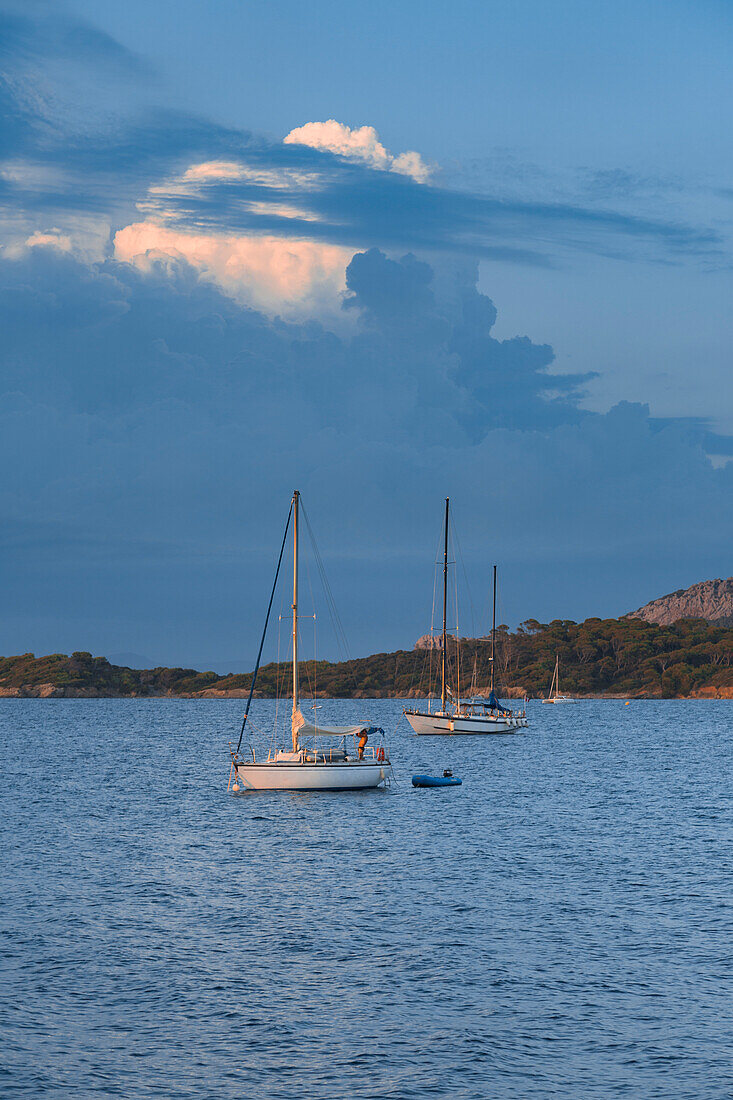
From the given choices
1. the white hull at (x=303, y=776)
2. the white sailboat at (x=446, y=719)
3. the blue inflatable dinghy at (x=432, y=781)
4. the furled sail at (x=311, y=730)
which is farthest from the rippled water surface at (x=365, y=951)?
the white sailboat at (x=446, y=719)

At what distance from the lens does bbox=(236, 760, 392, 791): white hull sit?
63844 millimetres

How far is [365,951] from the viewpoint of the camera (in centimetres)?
3016

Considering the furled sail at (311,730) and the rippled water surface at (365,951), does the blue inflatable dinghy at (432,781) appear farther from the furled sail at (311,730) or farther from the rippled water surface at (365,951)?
A: the rippled water surface at (365,951)

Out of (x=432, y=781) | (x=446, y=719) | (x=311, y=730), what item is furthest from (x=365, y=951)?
(x=446, y=719)

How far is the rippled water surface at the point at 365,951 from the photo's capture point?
21.3 metres

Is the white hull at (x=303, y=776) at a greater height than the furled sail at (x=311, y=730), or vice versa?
the furled sail at (x=311, y=730)

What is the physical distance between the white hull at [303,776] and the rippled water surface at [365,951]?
1.07 metres

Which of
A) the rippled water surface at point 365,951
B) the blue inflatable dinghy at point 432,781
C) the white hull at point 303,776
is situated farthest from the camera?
the blue inflatable dinghy at point 432,781

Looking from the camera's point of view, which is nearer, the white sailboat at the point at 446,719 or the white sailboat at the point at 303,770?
the white sailboat at the point at 303,770

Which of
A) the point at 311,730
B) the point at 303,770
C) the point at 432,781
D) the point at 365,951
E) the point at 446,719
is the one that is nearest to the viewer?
the point at 365,951

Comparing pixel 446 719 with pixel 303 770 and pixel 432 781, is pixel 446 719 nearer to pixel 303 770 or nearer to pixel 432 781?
pixel 432 781

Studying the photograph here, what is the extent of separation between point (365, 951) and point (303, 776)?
34.0 meters

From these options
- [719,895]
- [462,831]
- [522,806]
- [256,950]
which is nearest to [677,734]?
[522,806]

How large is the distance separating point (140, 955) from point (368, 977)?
245 inches
